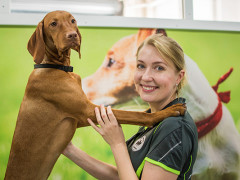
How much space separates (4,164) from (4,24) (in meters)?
1.27

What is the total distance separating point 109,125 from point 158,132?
24cm

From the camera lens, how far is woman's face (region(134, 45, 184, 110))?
1.42m

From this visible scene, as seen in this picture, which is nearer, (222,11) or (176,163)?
(176,163)

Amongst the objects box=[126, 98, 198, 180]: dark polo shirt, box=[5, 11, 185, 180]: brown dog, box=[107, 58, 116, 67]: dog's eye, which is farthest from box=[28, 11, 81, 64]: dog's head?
box=[107, 58, 116, 67]: dog's eye

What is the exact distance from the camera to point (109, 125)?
4.34 ft

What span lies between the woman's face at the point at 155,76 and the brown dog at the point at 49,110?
0.12 m

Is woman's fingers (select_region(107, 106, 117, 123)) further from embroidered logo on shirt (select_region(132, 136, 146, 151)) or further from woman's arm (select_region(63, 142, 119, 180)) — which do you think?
woman's arm (select_region(63, 142, 119, 180))

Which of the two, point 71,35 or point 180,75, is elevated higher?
point 71,35

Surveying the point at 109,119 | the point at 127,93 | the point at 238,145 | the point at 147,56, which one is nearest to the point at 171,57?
the point at 147,56

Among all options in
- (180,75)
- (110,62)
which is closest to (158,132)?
(180,75)

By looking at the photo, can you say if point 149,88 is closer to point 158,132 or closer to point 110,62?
point 158,132

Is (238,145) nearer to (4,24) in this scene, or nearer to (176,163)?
(176,163)

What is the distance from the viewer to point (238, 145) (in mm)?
3203

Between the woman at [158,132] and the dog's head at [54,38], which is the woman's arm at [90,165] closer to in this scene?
the woman at [158,132]
